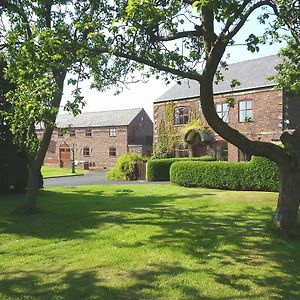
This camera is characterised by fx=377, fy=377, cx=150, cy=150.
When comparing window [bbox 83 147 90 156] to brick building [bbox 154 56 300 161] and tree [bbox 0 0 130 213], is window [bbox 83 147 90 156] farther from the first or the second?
tree [bbox 0 0 130 213]

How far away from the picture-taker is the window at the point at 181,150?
3600 centimetres

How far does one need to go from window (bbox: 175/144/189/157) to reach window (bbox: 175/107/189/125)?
2.40 m

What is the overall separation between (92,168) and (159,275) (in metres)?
46.3

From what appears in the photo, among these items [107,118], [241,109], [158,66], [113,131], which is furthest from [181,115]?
[158,66]

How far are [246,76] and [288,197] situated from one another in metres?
26.0

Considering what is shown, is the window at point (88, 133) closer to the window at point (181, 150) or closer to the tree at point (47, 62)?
the window at point (181, 150)

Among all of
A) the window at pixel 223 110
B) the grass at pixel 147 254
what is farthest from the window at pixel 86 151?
the grass at pixel 147 254

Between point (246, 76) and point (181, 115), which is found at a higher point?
point (246, 76)

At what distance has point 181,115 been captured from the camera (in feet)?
122

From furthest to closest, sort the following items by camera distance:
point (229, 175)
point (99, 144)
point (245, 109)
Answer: point (99, 144) → point (245, 109) → point (229, 175)

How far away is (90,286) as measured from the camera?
20.4 feet

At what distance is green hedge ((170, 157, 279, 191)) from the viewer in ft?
62.0

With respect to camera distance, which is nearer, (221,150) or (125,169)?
(125,169)

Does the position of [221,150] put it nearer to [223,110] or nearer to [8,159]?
[223,110]
